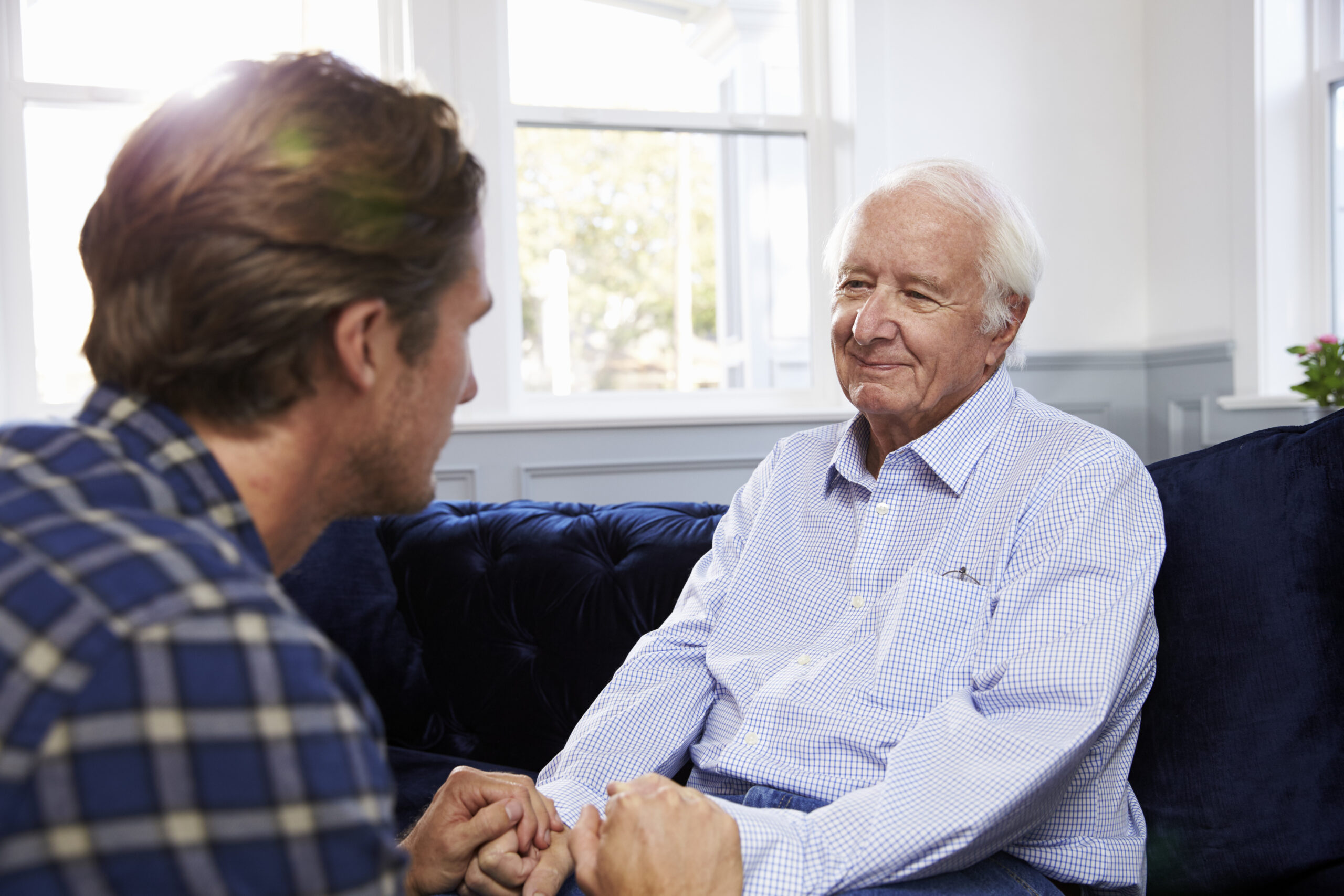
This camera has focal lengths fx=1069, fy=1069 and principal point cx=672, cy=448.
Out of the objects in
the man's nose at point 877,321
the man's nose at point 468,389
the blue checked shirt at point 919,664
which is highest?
the man's nose at point 877,321

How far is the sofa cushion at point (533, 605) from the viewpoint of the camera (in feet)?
5.72

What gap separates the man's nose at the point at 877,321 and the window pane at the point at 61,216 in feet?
8.49

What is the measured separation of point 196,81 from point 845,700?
0.88 meters

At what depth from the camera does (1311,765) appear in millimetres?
1110

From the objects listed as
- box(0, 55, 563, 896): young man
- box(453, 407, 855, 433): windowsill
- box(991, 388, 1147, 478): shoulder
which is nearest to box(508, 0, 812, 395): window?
box(453, 407, 855, 433): windowsill

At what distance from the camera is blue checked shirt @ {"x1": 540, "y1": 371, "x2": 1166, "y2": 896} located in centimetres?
102

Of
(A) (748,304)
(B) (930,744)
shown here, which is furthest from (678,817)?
(A) (748,304)

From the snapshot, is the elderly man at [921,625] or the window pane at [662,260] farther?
the window pane at [662,260]

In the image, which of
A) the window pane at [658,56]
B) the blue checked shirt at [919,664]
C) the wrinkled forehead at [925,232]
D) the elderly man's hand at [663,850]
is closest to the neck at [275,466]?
the elderly man's hand at [663,850]

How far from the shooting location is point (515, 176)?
3424 millimetres

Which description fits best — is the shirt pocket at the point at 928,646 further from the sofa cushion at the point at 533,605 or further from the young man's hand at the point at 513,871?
the sofa cushion at the point at 533,605

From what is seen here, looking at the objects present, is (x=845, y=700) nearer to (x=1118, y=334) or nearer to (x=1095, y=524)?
(x=1095, y=524)

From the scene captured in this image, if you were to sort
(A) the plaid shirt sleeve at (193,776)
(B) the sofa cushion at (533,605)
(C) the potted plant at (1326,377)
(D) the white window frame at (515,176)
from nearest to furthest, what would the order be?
(A) the plaid shirt sleeve at (193,776)
(B) the sofa cushion at (533,605)
(C) the potted plant at (1326,377)
(D) the white window frame at (515,176)

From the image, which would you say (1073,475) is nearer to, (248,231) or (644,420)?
(248,231)
